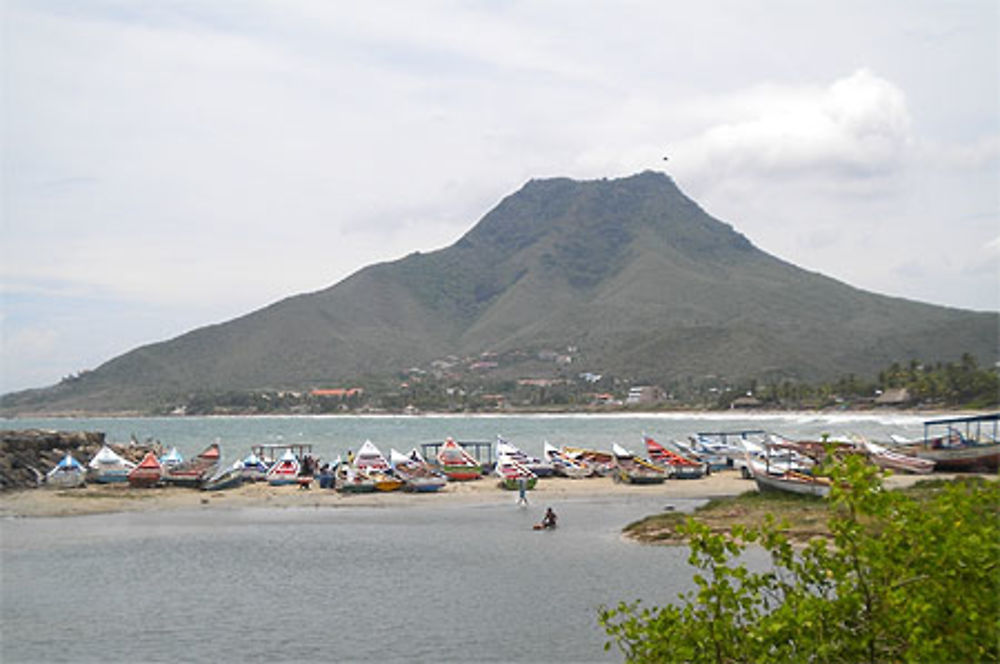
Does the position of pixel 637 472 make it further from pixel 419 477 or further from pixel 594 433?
pixel 594 433

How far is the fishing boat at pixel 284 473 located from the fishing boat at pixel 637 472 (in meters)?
16.7

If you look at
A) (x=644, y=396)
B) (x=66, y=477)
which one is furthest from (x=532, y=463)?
(x=644, y=396)

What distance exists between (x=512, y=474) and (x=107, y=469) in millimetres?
21040

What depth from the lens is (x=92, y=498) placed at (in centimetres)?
4738

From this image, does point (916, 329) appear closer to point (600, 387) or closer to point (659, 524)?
point (600, 387)

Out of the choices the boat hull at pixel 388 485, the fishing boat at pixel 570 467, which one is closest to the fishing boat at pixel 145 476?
the boat hull at pixel 388 485

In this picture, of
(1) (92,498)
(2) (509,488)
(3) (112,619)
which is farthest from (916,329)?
(3) (112,619)

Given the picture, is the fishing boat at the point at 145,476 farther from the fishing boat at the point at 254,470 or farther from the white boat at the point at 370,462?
the white boat at the point at 370,462

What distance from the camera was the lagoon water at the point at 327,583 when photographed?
2012 cm

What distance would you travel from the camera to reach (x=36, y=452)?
59219mm

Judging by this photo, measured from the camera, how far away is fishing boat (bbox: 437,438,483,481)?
54.8 meters

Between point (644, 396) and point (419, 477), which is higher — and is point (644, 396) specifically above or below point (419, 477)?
above

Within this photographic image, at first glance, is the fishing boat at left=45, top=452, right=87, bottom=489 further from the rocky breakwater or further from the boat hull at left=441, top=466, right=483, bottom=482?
the boat hull at left=441, top=466, right=483, bottom=482

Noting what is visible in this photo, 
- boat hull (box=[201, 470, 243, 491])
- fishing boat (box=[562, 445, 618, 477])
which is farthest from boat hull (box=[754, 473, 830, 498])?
boat hull (box=[201, 470, 243, 491])
